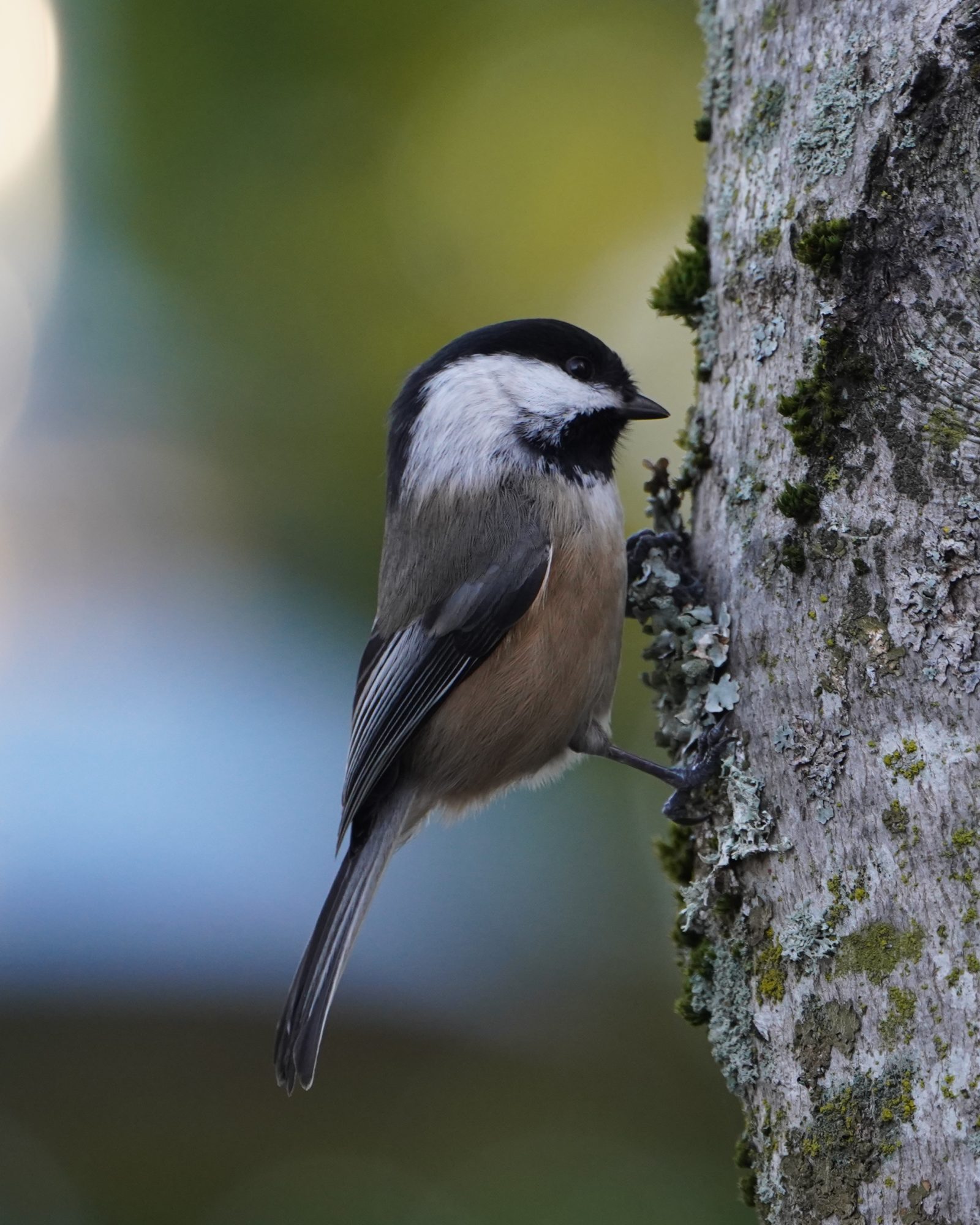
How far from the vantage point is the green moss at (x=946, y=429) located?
1.20 meters

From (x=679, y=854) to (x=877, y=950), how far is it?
54 cm

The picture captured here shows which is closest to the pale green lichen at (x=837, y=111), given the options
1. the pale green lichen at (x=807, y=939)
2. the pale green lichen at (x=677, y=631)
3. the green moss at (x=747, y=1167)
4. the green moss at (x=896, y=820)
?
the pale green lichen at (x=677, y=631)

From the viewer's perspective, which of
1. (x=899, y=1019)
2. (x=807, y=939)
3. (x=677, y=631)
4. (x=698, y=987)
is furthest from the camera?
(x=677, y=631)

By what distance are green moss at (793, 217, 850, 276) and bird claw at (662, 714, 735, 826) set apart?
2.06ft

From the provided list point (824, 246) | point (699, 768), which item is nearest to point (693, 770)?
point (699, 768)

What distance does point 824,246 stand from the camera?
1.33m

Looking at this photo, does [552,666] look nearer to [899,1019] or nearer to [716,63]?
[899,1019]

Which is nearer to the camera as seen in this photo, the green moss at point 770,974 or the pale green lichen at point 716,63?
the green moss at point 770,974

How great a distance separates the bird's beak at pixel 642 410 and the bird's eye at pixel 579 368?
0.10m

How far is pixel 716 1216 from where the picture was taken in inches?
87.9

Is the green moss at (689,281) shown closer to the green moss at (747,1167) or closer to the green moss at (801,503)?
the green moss at (801,503)

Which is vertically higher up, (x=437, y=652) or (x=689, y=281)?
(x=689, y=281)

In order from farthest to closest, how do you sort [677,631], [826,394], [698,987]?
[677,631], [698,987], [826,394]

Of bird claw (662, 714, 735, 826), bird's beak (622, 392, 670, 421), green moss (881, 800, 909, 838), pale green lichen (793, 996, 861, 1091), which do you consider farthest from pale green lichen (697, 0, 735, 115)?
pale green lichen (793, 996, 861, 1091)
